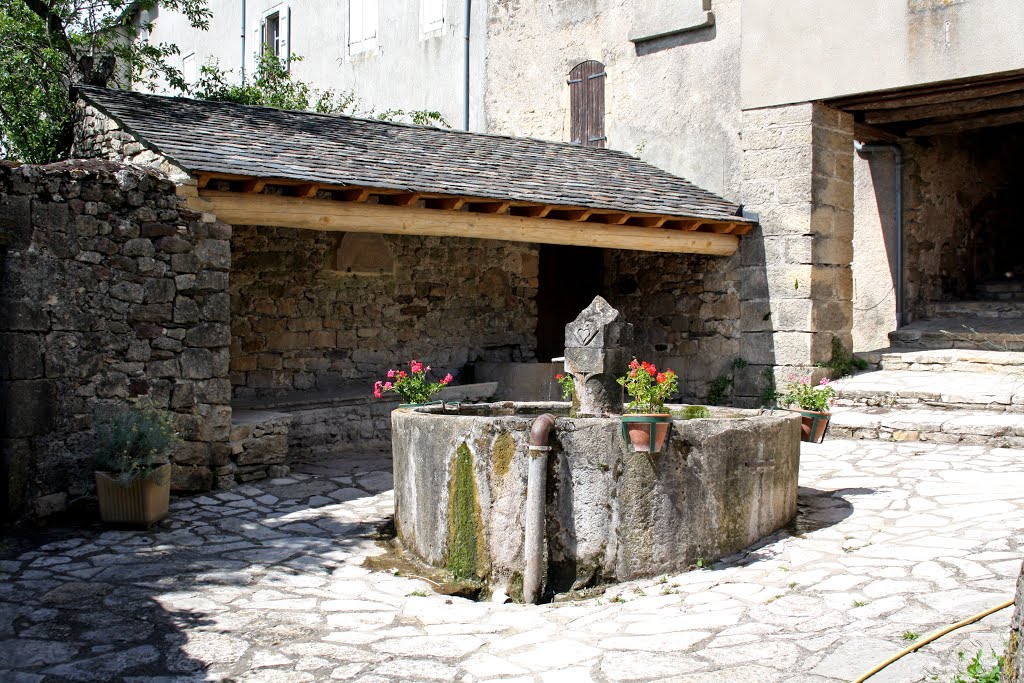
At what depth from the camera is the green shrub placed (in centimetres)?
620

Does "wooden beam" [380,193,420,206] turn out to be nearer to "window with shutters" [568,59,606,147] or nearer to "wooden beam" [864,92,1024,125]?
"window with shutters" [568,59,606,147]

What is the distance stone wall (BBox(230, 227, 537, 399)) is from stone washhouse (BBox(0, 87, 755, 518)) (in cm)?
2

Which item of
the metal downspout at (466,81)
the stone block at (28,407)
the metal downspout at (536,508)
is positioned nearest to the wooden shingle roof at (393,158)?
the stone block at (28,407)

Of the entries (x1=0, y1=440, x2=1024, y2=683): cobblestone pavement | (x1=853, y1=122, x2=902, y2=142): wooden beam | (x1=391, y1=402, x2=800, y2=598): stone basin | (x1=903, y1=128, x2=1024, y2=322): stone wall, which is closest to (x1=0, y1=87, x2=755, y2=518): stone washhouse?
(x1=0, y1=440, x2=1024, y2=683): cobblestone pavement

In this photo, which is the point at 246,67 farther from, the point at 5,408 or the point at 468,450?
the point at 468,450

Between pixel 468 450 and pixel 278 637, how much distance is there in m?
1.44

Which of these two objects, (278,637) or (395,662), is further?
(278,637)

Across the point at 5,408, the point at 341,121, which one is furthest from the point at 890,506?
the point at 341,121

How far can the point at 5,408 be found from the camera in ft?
20.1

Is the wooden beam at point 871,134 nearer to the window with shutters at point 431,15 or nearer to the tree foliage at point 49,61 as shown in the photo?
the window with shutters at point 431,15

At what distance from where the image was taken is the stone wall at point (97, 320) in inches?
242

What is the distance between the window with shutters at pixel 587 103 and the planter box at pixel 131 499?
302 inches

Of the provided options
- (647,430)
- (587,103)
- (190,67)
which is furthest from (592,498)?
(190,67)

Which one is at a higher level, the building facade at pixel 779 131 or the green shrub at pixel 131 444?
the building facade at pixel 779 131
